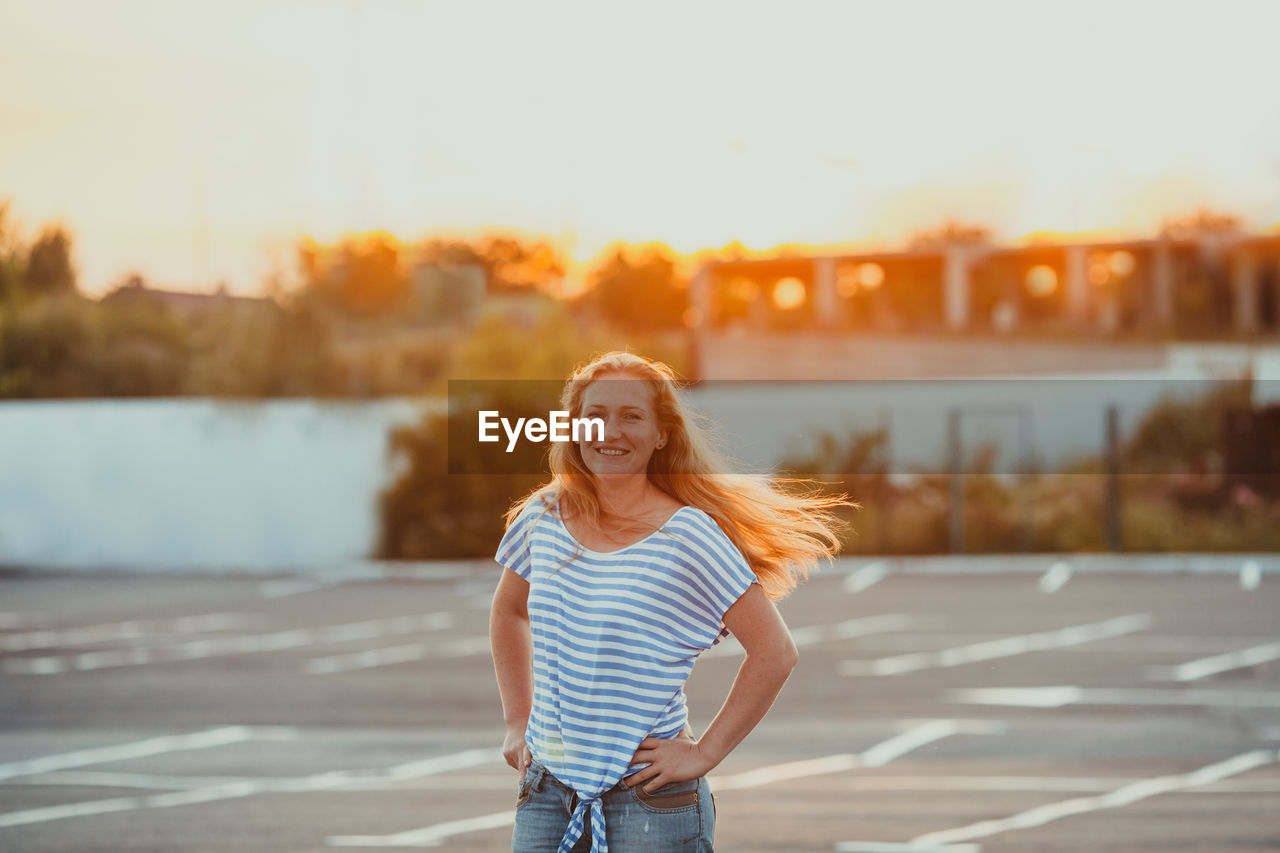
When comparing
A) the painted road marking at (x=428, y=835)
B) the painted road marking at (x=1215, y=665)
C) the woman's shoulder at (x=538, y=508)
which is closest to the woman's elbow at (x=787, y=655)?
the woman's shoulder at (x=538, y=508)

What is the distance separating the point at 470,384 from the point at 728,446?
18110 millimetres

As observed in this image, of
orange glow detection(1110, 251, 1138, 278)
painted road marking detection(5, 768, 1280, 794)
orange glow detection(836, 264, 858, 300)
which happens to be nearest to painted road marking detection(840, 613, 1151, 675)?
painted road marking detection(5, 768, 1280, 794)

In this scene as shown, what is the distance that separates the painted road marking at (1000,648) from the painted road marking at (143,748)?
4784mm

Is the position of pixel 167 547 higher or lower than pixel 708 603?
lower

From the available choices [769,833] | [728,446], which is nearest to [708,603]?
[728,446]

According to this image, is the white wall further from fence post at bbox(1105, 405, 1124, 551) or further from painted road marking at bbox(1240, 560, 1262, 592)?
painted road marking at bbox(1240, 560, 1262, 592)

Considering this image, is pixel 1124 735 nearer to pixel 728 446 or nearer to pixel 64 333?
pixel 728 446

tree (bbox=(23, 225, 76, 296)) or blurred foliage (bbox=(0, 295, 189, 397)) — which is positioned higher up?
tree (bbox=(23, 225, 76, 296))

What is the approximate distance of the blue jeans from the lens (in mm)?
2990

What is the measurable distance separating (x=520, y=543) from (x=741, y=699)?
577 millimetres

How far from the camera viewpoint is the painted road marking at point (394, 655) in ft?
41.7

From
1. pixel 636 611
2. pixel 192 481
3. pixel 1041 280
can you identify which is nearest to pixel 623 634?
pixel 636 611

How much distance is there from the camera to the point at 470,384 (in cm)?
2152

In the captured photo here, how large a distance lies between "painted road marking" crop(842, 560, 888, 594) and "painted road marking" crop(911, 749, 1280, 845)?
31.8 ft
